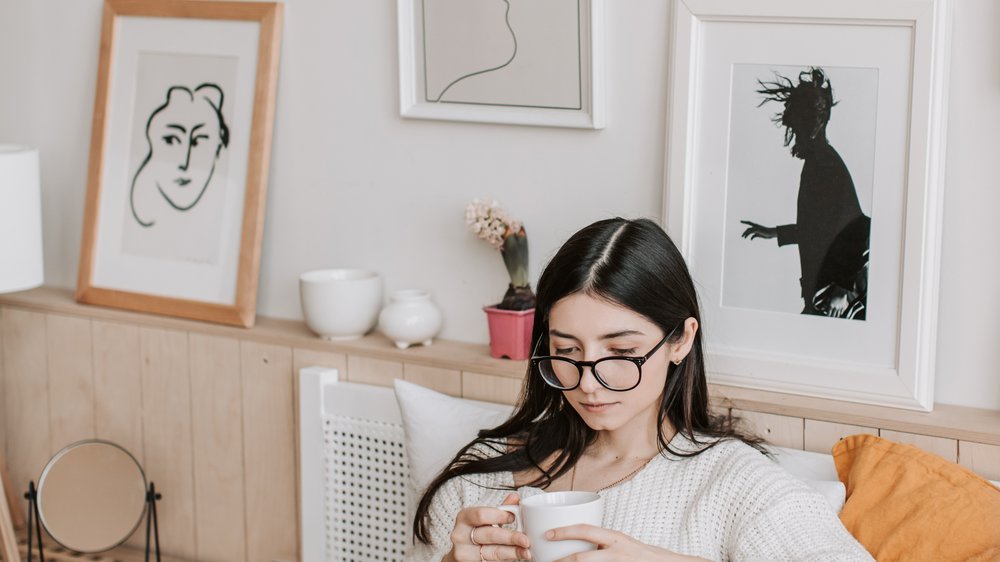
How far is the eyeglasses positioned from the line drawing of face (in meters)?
1.07

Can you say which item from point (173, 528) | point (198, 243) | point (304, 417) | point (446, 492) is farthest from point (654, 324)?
point (173, 528)

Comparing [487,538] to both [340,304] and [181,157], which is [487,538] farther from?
[181,157]

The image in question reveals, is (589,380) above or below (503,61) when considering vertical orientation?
below

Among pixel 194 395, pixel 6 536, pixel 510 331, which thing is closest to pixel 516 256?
pixel 510 331

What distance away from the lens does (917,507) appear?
65.0 inches

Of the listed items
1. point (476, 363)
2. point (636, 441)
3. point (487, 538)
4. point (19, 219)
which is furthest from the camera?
point (19, 219)

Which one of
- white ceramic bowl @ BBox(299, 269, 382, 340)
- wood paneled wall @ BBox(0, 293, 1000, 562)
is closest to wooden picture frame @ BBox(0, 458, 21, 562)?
wood paneled wall @ BBox(0, 293, 1000, 562)

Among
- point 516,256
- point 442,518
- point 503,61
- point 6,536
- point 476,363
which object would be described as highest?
point 503,61

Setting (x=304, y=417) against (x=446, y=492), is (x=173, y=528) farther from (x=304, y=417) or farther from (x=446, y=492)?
(x=446, y=492)

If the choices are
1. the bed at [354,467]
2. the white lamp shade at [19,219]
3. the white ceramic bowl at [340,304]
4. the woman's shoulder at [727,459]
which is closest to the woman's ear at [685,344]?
the woman's shoulder at [727,459]

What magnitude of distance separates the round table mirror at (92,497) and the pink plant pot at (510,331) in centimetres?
91

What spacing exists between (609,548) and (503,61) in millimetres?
982

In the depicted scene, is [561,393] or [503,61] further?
[503,61]

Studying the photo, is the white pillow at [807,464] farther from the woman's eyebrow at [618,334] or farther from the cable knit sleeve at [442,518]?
the cable knit sleeve at [442,518]
